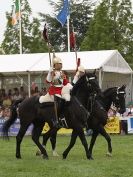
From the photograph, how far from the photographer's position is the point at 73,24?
2630 inches

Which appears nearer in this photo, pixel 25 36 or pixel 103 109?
pixel 103 109

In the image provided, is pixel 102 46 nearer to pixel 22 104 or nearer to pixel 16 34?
pixel 16 34

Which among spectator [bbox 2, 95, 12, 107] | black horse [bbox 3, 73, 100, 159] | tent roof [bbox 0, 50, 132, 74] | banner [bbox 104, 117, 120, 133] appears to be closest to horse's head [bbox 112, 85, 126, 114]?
black horse [bbox 3, 73, 100, 159]

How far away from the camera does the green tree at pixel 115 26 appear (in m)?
→ 40.8

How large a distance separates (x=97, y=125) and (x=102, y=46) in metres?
27.8

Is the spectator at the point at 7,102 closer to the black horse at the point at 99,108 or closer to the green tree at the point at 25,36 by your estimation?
the black horse at the point at 99,108

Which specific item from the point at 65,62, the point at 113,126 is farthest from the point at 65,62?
the point at 113,126

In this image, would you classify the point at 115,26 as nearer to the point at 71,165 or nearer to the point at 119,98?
the point at 119,98

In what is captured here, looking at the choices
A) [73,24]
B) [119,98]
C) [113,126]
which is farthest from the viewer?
[73,24]

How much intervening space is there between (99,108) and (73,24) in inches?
2075

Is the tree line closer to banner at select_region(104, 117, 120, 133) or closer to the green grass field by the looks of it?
banner at select_region(104, 117, 120, 133)

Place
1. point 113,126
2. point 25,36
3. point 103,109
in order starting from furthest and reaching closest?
point 25,36 → point 113,126 → point 103,109

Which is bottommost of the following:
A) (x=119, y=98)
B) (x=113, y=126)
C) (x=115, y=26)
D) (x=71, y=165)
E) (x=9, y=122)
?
(x=113, y=126)

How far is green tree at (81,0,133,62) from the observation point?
40.8 meters
